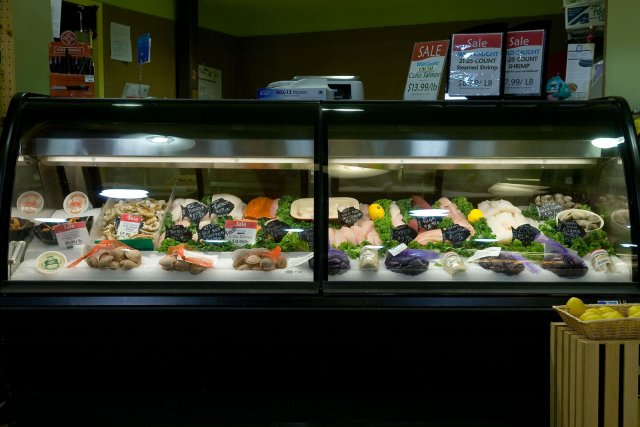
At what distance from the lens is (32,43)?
425 cm

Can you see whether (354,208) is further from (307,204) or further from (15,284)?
(15,284)

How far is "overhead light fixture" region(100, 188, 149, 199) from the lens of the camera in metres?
3.52

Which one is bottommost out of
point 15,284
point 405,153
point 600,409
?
point 600,409

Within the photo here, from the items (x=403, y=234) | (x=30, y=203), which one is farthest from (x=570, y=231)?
(x=30, y=203)

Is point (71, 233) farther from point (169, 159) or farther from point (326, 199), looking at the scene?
point (326, 199)

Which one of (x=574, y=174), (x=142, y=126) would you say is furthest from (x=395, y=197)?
(x=142, y=126)

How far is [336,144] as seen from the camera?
3211 millimetres

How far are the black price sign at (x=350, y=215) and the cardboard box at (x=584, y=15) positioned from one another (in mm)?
1881

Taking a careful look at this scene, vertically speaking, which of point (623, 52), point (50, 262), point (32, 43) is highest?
point (32, 43)

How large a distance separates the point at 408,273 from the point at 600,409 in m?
1.05

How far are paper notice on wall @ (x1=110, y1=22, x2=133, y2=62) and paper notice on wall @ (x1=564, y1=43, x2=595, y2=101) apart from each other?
413cm

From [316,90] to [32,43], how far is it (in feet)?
6.92

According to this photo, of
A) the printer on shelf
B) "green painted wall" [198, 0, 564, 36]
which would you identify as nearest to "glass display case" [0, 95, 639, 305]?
the printer on shelf

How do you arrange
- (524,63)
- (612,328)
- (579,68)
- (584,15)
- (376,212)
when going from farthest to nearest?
(584,15) < (579,68) < (376,212) < (524,63) < (612,328)
